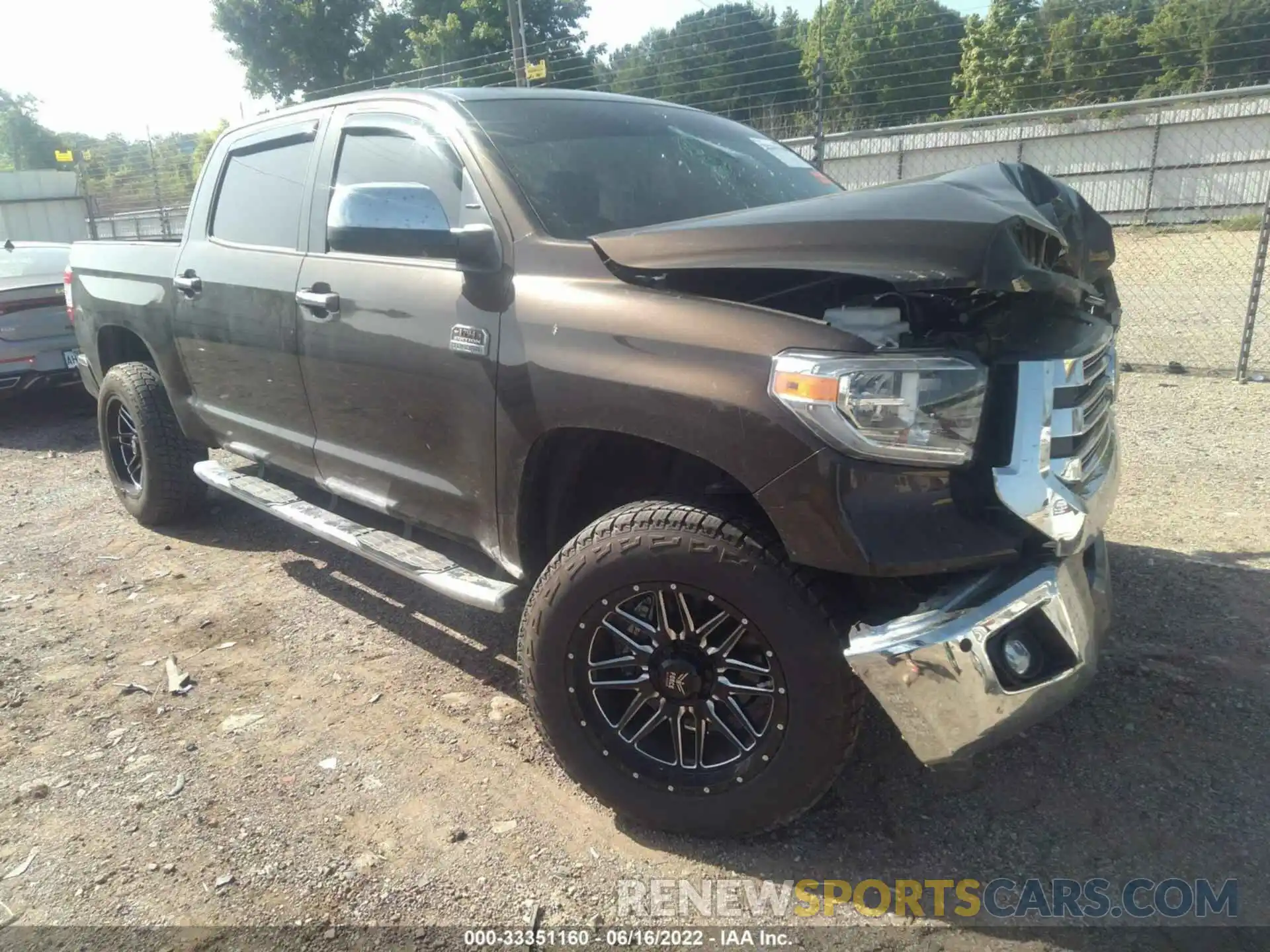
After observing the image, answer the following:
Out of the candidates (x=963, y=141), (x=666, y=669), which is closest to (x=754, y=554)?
(x=666, y=669)

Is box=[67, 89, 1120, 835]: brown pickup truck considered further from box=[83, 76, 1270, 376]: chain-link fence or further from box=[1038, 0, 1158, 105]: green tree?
box=[83, 76, 1270, 376]: chain-link fence

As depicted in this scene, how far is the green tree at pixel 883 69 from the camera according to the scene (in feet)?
35.1

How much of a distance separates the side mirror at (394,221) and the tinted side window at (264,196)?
2.53 ft

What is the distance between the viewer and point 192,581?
14.4 ft

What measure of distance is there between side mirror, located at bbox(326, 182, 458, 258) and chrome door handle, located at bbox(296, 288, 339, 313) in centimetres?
28

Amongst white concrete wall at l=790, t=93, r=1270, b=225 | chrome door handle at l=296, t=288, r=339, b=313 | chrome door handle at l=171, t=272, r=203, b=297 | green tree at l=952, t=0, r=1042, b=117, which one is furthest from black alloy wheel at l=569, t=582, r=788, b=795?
green tree at l=952, t=0, r=1042, b=117

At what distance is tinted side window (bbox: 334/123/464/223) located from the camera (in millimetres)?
2969

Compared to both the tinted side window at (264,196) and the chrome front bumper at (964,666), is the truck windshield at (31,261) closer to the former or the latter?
the tinted side window at (264,196)

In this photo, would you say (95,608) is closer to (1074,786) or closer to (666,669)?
(666,669)

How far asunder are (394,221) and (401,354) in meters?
0.43

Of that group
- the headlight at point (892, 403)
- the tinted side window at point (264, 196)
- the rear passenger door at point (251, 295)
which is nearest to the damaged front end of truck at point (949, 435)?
the headlight at point (892, 403)

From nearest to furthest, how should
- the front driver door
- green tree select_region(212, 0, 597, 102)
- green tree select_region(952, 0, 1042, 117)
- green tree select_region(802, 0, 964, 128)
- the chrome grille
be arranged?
1. the chrome grille
2. the front driver door
3. green tree select_region(802, 0, 964, 128)
4. green tree select_region(952, 0, 1042, 117)
5. green tree select_region(212, 0, 597, 102)

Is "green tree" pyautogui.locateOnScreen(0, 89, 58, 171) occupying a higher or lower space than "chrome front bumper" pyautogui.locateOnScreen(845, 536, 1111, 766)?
higher

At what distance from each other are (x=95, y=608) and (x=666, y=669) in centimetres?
311
